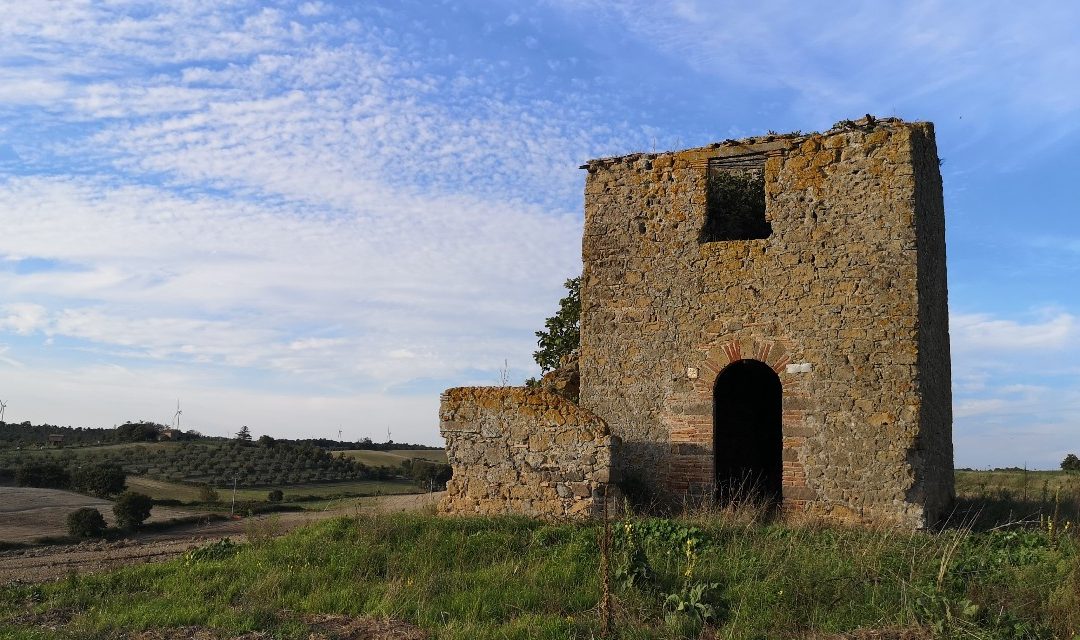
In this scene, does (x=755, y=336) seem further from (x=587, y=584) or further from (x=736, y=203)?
(x=587, y=584)

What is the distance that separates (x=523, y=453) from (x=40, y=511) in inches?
833

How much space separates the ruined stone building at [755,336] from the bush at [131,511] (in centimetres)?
1568

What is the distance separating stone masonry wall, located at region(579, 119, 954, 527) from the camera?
1014cm

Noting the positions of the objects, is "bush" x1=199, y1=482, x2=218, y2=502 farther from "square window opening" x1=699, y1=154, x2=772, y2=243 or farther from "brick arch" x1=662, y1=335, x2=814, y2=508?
"square window opening" x1=699, y1=154, x2=772, y2=243

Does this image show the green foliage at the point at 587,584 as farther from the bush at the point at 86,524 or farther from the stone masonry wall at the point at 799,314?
the bush at the point at 86,524

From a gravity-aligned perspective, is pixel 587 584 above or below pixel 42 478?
above

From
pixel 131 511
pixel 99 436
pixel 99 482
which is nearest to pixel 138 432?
pixel 99 436

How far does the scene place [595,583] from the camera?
734cm

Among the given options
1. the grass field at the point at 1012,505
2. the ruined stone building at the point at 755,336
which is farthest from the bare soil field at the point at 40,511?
the grass field at the point at 1012,505

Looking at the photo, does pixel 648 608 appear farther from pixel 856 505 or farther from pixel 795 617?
pixel 856 505

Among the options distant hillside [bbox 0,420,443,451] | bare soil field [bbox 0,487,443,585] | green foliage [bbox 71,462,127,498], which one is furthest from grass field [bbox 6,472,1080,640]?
distant hillside [bbox 0,420,443,451]

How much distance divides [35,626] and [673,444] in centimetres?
765

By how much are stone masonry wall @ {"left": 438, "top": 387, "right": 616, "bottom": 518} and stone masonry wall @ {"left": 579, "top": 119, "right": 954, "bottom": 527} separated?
1492 millimetres

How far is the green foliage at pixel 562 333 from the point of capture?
1556 centimetres
